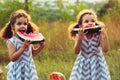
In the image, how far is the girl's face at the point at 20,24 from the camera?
4293 mm

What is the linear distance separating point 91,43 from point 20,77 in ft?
2.15

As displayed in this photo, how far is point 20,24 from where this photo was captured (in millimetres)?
4309

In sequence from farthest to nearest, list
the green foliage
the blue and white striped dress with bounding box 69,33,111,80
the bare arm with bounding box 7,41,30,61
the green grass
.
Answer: the green foliage, the green grass, the blue and white striped dress with bounding box 69,33,111,80, the bare arm with bounding box 7,41,30,61

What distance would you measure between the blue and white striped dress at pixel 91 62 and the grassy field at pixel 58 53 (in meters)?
0.90

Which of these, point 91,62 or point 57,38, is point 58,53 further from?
point 91,62

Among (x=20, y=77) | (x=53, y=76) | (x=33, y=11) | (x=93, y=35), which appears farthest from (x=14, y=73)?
(x=33, y=11)

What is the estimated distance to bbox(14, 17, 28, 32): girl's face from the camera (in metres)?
4.29

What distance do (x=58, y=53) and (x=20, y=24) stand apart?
56.7 inches

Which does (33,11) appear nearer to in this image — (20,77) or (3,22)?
(3,22)

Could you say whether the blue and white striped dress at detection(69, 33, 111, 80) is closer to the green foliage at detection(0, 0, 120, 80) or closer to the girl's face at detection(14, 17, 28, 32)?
the girl's face at detection(14, 17, 28, 32)

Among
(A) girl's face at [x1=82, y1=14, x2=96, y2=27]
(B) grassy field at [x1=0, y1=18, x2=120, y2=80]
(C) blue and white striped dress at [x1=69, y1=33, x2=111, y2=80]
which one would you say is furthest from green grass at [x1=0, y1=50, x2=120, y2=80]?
(A) girl's face at [x1=82, y1=14, x2=96, y2=27]

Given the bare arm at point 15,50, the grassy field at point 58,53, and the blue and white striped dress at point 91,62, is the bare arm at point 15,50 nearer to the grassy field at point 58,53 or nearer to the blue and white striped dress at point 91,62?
the blue and white striped dress at point 91,62

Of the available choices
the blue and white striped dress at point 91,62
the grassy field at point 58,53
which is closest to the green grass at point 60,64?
the grassy field at point 58,53

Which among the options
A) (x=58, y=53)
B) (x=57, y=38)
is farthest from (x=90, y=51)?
(x=57, y=38)
